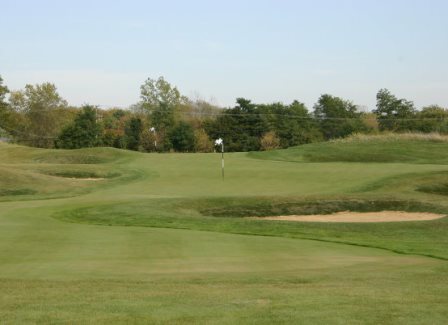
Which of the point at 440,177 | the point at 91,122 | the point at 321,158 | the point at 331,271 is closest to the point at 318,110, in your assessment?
the point at 91,122

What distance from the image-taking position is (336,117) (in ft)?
361

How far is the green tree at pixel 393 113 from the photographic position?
102188 mm

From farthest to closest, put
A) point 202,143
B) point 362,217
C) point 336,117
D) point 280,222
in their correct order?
1. point 336,117
2. point 202,143
3. point 362,217
4. point 280,222

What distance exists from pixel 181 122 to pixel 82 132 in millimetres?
14767

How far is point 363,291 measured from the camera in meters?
8.80

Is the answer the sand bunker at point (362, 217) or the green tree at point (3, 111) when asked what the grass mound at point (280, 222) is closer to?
the sand bunker at point (362, 217)

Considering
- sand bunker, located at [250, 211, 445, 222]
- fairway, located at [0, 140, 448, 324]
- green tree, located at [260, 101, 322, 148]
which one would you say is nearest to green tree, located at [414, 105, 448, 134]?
green tree, located at [260, 101, 322, 148]

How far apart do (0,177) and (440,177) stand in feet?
66.5

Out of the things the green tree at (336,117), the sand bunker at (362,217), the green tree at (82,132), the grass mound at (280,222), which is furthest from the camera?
the green tree at (336,117)

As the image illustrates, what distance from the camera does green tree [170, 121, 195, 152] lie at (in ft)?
281

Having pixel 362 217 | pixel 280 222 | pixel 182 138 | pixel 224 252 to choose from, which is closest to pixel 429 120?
pixel 182 138

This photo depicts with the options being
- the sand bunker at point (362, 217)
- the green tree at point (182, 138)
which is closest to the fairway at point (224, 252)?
the sand bunker at point (362, 217)

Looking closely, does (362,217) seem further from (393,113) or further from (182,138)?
(393,113)

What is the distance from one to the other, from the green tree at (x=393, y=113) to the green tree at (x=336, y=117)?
3.56 m
